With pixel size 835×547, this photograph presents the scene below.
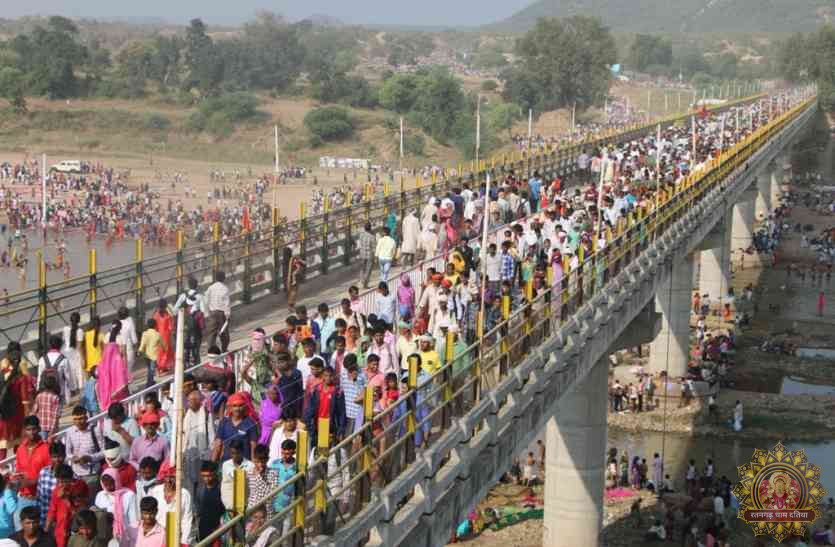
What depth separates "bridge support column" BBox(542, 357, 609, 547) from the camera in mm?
28141

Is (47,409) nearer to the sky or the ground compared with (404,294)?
nearer to the ground

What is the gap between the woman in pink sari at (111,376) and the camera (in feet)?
48.8

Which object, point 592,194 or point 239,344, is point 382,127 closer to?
point 592,194

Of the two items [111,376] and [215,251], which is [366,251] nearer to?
[215,251]

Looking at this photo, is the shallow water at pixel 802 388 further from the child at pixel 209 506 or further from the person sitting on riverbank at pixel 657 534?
the child at pixel 209 506

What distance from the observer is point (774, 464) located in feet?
111

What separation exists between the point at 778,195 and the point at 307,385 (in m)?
86.1

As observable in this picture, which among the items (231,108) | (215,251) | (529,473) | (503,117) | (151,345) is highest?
(215,251)

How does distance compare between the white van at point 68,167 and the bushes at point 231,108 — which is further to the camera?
the bushes at point 231,108

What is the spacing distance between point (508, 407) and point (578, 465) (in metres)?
12.3

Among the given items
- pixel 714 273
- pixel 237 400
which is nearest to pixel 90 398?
pixel 237 400

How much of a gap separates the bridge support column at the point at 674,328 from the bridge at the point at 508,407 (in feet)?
12.8

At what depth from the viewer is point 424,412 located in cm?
1328

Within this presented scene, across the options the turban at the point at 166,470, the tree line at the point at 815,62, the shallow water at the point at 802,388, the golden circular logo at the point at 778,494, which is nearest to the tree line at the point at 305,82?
the tree line at the point at 815,62
